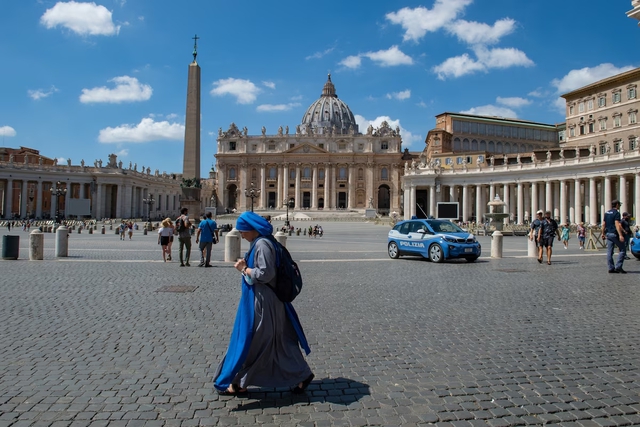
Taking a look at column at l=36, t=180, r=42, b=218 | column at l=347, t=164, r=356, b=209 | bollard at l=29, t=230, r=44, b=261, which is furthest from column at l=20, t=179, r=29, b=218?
bollard at l=29, t=230, r=44, b=261

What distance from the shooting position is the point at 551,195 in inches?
2024

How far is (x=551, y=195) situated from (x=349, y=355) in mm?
52319

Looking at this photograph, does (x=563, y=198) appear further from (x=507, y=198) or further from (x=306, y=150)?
(x=306, y=150)

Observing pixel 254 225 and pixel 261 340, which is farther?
pixel 254 225

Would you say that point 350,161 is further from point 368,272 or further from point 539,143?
point 368,272

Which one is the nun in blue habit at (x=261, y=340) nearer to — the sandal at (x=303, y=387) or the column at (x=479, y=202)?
the sandal at (x=303, y=387)

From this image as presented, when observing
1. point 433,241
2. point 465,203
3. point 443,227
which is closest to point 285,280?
point 433,241

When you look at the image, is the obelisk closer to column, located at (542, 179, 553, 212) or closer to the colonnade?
the colonnade

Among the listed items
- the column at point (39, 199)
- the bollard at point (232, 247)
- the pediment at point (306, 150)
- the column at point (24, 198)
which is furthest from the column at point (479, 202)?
the column at point (24, 198)

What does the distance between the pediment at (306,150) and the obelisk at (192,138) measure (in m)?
70.4

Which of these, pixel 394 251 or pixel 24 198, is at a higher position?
pixel 24 198

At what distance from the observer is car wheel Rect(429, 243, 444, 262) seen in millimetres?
15141

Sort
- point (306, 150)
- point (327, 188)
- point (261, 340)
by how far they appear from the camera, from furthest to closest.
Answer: point (306, 150) < point (327, 188) < point (261, 340)

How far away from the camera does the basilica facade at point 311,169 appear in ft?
326
